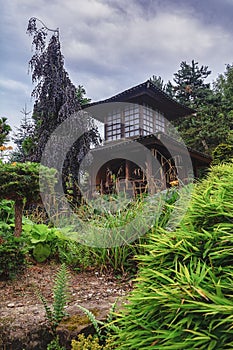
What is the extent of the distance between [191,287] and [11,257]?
2.31m

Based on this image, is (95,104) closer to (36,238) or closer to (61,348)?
(36,238)

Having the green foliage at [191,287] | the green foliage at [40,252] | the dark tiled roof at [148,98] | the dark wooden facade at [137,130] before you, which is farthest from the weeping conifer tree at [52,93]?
the green foliage at [191,287]

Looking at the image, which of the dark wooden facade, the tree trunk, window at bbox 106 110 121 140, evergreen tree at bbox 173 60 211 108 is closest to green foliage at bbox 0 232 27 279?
the tree trunk

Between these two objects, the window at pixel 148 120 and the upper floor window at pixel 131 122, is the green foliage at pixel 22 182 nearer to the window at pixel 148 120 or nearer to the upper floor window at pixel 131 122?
the upper floor window at pixel 131 122

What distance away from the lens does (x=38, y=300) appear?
2432mm

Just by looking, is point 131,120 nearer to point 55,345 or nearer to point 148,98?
point 148,98

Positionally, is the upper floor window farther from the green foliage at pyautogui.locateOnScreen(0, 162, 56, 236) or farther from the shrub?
the shrub

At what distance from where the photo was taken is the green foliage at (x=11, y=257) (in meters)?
A: 2.81

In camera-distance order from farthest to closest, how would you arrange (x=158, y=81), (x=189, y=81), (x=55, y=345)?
(x=158, y=81) → (x=189, y=81) → (x=55, y=345)

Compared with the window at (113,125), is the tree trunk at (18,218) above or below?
below

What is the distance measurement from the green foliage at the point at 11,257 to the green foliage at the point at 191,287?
1927 mm

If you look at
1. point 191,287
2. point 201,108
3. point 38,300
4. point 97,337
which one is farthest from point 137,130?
point 191,287

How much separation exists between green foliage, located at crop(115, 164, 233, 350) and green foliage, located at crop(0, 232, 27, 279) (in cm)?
193

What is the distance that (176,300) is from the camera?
89 centimetres
